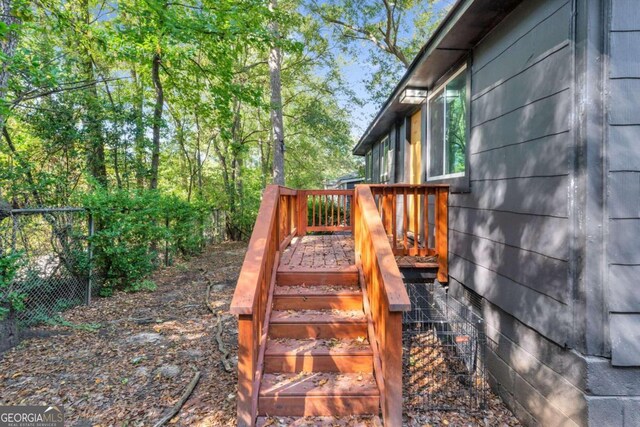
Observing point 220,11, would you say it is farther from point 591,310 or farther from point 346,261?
point 591,310

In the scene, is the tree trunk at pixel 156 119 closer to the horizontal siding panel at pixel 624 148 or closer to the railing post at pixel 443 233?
the railing post at pixel 443 233

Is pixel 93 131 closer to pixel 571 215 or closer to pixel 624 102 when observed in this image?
pixel 571 215

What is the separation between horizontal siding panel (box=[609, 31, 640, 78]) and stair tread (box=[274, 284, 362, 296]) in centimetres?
255

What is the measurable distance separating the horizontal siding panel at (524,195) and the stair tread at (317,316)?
64.5 inches

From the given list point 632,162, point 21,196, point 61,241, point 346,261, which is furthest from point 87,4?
point 632,162

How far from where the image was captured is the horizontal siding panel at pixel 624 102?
196 centimetres

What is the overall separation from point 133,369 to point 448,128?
15.3 ft

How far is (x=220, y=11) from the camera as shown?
6594 millimetres

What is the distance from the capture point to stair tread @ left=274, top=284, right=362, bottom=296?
3.25m

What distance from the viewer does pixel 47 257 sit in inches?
172

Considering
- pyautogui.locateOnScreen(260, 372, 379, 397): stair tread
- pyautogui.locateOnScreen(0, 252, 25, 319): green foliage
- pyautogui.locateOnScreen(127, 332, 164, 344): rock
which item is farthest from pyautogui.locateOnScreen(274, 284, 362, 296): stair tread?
pyautogui.locateOnScreen(0, 252, 25, 319): green foliage

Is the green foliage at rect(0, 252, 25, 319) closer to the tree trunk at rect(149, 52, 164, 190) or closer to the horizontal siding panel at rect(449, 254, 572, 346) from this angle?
the tree trunk at rect(149, 52, 164, 190)

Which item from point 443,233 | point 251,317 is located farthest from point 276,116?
point 251,317

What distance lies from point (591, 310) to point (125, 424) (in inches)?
131
